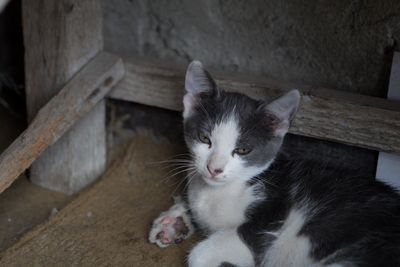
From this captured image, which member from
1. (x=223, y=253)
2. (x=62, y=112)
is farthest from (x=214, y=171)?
(x=62, y=112)

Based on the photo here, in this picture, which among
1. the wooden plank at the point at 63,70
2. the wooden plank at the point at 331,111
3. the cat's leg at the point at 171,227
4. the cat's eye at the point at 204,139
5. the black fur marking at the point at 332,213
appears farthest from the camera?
the wooden plank at the point at 63,70

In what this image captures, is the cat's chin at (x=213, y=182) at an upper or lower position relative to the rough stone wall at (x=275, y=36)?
lower

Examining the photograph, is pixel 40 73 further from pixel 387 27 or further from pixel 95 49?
pixel 387 27

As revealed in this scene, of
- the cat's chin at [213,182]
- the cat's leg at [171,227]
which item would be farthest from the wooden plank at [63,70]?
the cat's chin at [213,182]

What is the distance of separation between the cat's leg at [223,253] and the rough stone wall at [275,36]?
3.01ft

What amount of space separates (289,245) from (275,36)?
1.03m

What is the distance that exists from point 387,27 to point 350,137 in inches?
19.9

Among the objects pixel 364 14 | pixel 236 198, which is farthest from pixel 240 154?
pixel 364 14

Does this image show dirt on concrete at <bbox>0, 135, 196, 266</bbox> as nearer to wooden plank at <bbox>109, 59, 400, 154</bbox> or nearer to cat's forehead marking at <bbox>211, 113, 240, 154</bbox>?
wooden plank at <bbox>109, 59, 400, 154</bbox>

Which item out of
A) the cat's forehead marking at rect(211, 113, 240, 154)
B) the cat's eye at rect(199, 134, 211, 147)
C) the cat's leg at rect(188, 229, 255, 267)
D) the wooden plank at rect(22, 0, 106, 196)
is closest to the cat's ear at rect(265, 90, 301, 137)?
the cat's forehead marking at rect(211, 113, 240, 154)

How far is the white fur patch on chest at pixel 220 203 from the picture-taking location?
92.6 inches

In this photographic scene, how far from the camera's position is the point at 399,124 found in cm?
238

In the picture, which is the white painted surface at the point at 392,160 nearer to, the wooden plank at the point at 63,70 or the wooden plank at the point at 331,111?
the wooden plank at the point at 331,111

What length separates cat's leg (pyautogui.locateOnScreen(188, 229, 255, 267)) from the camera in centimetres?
226
